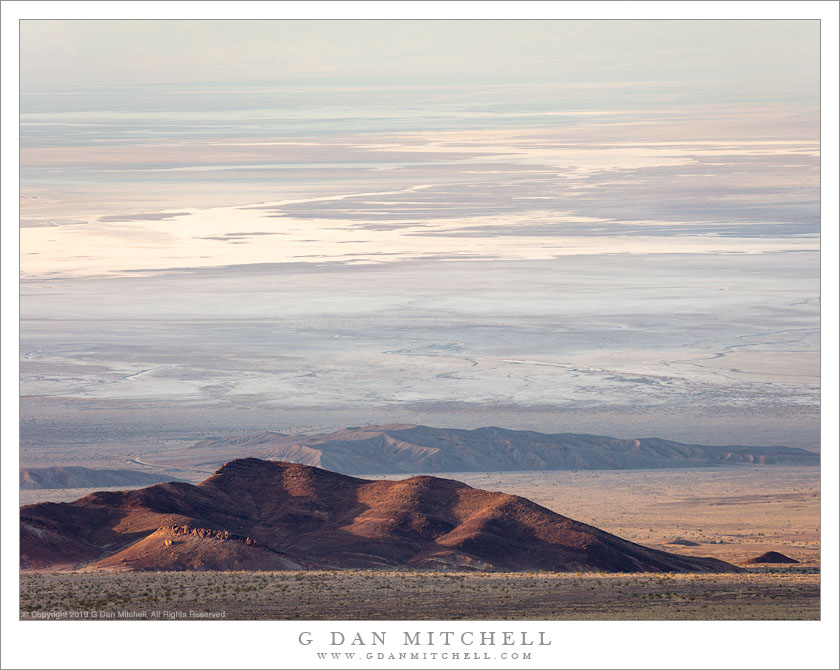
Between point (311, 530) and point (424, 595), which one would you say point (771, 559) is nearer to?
point (311, 530)

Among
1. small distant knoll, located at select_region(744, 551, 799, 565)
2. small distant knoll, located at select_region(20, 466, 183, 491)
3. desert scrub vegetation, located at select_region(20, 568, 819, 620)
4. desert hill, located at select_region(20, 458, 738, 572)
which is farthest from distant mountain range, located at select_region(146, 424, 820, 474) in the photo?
desert scrub vegetation, located at select_region(20, 568, 819, 620)

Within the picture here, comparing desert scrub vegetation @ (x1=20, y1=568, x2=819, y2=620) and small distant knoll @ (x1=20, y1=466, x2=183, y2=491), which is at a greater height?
desert scrub vegetation @ (x1=20, y1=568, x2=819, y2=620)

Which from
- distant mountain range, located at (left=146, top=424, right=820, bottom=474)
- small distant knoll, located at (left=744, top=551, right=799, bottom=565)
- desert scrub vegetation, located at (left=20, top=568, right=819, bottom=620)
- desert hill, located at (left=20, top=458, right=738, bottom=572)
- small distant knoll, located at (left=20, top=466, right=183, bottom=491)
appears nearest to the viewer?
desert scrub vegetation, located at (left=20, top=568, right=819, bottom=620)

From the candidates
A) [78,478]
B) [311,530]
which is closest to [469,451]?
[78,478]

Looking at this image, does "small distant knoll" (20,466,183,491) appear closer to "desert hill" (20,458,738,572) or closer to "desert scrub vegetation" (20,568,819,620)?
"desert hill" (20,458,738,572)

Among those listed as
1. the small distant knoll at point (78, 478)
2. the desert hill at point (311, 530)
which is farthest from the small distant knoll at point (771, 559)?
the small distant knoll at point (78, 478)

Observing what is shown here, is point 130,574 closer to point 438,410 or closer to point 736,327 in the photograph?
point 736,327
